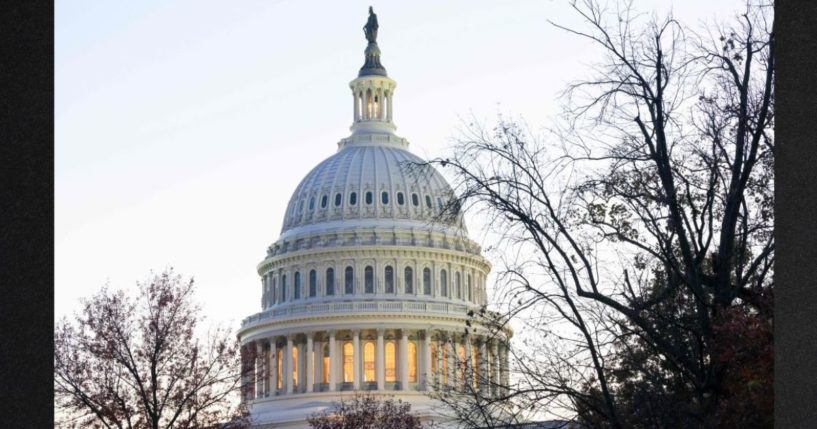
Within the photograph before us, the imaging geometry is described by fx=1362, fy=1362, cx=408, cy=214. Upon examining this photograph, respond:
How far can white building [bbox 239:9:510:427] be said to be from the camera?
140500mm

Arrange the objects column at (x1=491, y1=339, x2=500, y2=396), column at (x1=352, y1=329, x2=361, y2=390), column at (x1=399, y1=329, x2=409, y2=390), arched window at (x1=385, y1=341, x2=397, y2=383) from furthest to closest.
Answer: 1. arched window at (x1=385, y1=341, x2=397, y2=383)
2. column at (x1=352, y1=329, x2=361, y2=390)
3. column at (x1=399, y1=329, x2=409, y2=390)
4. column at (x1=491, y1=339, x2=500, y2=396)

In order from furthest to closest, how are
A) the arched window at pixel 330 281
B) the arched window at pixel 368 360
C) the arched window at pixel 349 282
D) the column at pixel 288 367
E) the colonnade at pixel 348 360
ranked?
the arched window at pixel 330 281 < the arched window at pixel 349 282 < the arched window at pixel 368 360 < the column at pixel 288 367 < the colonnade at pixel 348 360

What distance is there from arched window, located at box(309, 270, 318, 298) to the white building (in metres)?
0.11

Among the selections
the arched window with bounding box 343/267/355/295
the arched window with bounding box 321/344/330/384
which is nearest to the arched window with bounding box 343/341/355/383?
Answer: the arched window with bounding box 321/344/330/384

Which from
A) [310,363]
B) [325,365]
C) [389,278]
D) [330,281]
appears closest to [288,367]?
[310,363]

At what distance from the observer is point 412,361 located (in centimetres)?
14288

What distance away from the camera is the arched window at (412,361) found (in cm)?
14175

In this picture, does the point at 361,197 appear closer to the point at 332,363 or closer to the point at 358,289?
the point at 358,289

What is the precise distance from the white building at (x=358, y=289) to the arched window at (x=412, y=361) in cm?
11

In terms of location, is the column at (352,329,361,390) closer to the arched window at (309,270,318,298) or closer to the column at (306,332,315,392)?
the column at (306,332,315,392)

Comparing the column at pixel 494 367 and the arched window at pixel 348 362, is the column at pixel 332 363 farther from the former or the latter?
the column at pixel 494 367

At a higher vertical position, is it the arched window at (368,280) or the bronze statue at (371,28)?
the bronze statue at (371,28)
